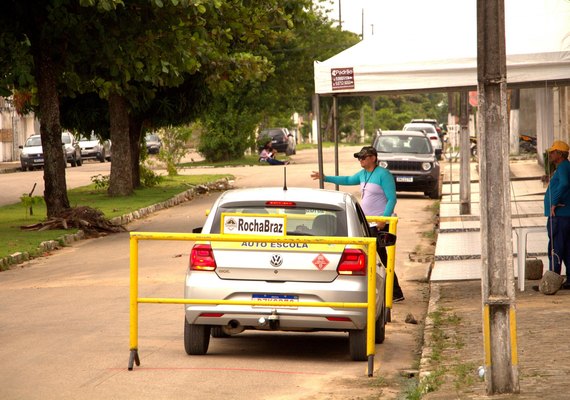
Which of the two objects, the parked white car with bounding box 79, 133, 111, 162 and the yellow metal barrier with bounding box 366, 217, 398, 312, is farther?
the parked white car with bounding box 79, 133, 111, 162

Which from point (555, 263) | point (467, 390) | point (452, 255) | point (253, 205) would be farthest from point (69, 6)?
point (467, 390)

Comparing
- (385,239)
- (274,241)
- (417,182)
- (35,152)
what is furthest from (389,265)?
(35,152)

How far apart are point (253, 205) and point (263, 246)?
1.82ft

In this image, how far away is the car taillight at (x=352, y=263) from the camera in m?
9.56

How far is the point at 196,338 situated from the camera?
9930 millimetres

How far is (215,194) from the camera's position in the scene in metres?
35.3

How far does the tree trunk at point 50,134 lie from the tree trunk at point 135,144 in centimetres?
1116

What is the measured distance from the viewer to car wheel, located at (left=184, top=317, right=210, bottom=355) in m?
9.91

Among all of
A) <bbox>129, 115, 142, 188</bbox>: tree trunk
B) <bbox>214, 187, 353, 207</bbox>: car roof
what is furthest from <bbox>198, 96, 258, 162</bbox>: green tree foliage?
<bbox>214, 187, 353, 207</bbox>: car roof

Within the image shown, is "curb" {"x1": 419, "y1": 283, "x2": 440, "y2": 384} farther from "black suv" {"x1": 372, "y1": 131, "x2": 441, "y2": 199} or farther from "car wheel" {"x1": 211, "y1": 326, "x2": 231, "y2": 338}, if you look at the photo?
"black suv" {"x1": 372, "y1": 131, "x2": 441, "y2": 199}

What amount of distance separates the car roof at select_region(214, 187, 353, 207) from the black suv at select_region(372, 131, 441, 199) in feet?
68.2

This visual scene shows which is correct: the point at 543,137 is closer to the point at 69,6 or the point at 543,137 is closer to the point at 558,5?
the point at 69,6

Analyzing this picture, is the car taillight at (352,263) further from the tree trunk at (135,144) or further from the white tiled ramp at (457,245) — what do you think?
the tree trunk at (135,144)

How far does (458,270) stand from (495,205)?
8599mm
